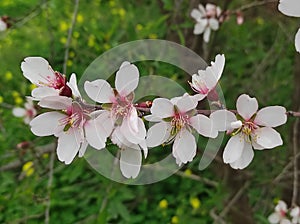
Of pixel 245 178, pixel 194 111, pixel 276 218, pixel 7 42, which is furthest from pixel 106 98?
pixel 7 42

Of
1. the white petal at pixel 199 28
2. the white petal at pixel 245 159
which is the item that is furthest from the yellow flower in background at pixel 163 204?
the white petal at pixel 245 159

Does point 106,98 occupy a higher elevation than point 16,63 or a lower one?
lower

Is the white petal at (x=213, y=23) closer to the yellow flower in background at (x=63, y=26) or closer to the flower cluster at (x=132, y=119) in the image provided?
the flower cluster at (x=132, y=119)

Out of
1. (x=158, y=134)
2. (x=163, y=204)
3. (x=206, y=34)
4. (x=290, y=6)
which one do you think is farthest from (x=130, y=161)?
(x=163, y=204)

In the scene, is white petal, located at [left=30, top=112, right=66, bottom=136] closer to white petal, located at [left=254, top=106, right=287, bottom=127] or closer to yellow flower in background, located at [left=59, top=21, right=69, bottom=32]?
white petal, located at [left=254, top=106, right=287, bottom=127]

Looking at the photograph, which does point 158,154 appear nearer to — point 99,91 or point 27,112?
point 27,112

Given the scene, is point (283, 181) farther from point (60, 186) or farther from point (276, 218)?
point (60, 186)

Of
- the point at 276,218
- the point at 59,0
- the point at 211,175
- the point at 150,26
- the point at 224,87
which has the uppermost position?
the point at 59,0
